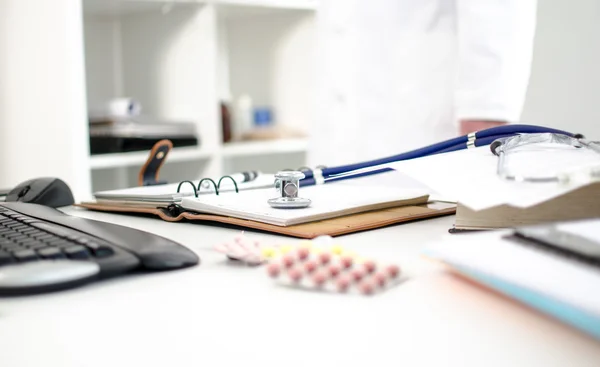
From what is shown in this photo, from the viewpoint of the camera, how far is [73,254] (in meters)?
0.48

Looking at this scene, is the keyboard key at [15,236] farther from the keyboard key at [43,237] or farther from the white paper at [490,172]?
the white paper at [490,172]

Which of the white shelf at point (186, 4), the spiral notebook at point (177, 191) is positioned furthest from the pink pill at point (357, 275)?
the white shelf at point (186, 4)

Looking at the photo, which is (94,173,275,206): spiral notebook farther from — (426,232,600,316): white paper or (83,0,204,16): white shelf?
(83,0,204,16): white shelf

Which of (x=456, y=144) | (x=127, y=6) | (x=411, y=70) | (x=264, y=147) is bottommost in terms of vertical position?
(x=264, y=147)

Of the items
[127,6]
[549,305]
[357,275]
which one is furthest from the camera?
[127,6]

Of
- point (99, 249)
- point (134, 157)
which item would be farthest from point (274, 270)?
point (134, 157)

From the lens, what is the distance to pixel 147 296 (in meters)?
0.46

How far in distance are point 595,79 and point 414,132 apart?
53cm

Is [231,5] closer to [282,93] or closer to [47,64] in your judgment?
[282,93]

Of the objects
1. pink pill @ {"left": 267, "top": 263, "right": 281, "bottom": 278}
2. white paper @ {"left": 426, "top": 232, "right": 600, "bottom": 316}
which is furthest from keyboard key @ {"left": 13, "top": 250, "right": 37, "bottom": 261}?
white paper @ {"left": 426, "top": 232, "right": 600, "bottom": 316}

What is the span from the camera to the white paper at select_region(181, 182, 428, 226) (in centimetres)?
66

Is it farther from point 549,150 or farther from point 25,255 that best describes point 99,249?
point 549,150

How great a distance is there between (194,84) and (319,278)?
5.66ft

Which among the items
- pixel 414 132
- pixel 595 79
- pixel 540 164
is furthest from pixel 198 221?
pixel 414 132
